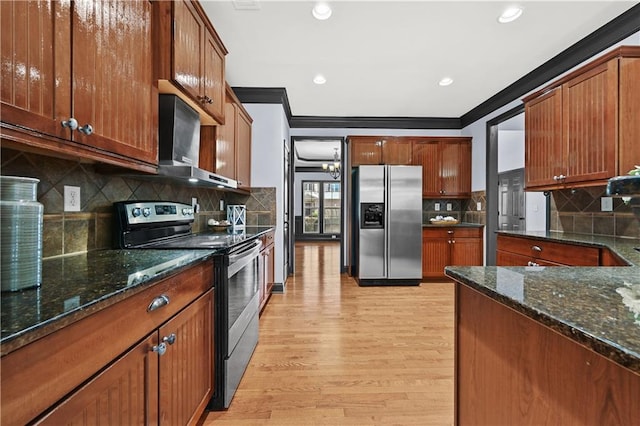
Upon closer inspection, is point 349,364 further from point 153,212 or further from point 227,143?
point 227,143

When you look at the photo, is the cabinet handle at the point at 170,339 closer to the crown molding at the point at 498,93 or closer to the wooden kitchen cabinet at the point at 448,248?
the crown molding at the point at 498,93

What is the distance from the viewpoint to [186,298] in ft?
4.32

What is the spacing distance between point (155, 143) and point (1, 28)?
2.68ft

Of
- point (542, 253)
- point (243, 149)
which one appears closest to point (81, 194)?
point (243, 149)

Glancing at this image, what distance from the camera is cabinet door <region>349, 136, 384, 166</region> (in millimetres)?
5055

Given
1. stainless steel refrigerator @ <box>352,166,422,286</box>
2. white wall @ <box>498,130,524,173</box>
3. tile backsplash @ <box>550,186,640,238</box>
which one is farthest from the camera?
white wall @ <box>498,130,524,173</box>

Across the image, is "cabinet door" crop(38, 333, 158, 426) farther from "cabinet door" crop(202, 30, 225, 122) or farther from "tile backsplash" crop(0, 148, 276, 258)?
"cabinet door" crop(202, 30, 225, 122)

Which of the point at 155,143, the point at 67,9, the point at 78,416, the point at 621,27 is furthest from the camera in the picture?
the point at 621,27

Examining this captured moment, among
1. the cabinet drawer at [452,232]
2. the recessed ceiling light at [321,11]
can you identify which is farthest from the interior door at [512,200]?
the recessed ceiling light at [321,11]

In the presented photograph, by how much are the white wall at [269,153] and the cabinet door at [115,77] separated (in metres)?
2.54

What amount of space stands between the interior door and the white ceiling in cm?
216

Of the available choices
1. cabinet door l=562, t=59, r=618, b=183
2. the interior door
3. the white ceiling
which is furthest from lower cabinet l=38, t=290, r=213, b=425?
the interior door

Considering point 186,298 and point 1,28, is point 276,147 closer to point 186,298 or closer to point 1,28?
point 186,298

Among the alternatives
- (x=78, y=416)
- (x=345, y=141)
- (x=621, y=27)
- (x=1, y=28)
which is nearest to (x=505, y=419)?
(x=78, y=416)
